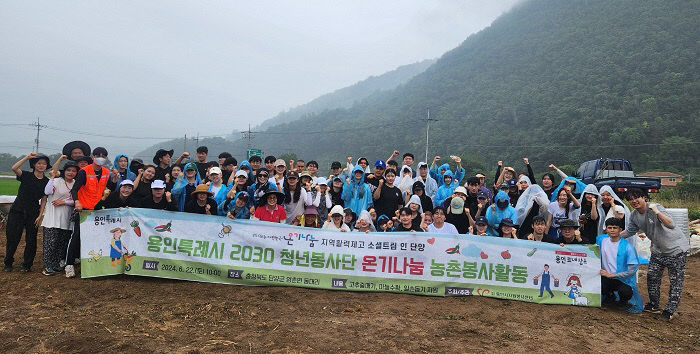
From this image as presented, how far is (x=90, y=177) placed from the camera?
627 cm

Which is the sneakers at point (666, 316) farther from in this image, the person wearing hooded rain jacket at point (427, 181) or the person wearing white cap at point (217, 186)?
the person wearing white cap at point (217, 186)

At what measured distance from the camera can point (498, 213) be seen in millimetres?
6785

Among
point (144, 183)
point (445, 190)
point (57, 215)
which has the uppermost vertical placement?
point (445, 190)

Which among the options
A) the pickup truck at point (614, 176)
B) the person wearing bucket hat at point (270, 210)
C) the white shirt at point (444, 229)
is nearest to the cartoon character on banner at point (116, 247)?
the person wearing bucket hat at point (270, 210)

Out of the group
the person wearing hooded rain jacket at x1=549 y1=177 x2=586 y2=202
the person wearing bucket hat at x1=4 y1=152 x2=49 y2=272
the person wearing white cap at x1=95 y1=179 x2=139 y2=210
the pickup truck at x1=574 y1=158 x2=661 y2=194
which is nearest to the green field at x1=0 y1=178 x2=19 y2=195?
the person wearing bucket hat at x1=4 y1=152 x2=49 y2=272

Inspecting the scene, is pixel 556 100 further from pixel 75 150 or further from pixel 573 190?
pixel 75 150

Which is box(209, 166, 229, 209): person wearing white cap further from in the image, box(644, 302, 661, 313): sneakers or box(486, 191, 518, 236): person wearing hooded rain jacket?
box(644, 302, 661, 313): sneakers

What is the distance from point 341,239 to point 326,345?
2093 millimetres

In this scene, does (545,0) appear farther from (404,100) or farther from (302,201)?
(302,201)

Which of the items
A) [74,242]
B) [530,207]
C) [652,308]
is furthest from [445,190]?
[74,242]

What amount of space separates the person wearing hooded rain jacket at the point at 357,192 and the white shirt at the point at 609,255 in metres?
3.76

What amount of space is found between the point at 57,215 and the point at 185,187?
188 centimetres

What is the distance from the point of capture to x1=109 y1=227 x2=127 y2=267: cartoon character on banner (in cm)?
613

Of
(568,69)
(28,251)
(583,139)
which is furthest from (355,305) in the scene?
(568,69)
